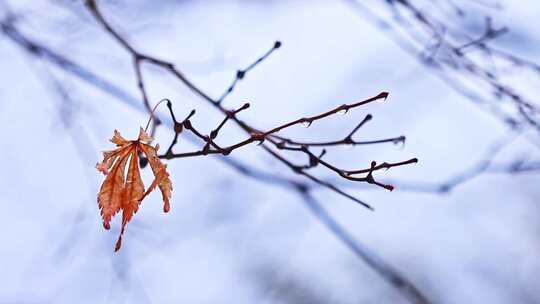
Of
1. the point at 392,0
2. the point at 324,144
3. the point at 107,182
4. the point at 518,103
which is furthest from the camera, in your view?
the point at 392,0

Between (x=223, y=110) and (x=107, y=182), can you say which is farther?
(x=223, y=110)

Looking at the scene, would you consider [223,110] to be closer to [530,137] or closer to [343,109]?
[343,109]

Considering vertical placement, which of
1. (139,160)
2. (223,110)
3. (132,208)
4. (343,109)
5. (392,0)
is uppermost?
(392,0)

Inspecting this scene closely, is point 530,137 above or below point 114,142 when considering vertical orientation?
above

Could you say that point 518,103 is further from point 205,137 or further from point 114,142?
point 114,142

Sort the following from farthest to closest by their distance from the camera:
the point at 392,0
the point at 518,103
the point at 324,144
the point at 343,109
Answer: the point at 392,0, the point at 518,103, the point at 324,144, the point at 343,109

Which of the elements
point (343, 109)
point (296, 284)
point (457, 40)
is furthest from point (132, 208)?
point (296, 284)

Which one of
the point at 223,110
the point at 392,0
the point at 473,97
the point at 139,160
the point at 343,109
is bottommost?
the point at 139,160

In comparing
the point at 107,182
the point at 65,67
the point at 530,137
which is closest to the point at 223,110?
the point at 107,182

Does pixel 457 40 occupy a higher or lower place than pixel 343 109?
higher
